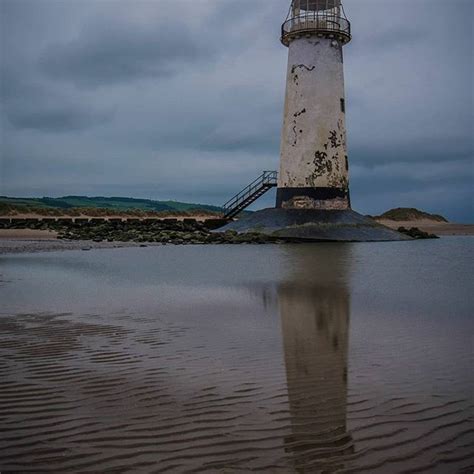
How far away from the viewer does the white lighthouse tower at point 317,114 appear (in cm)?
2586

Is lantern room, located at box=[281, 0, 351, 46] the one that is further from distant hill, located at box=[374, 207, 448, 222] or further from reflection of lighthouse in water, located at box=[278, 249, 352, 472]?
distant hill, located at box=[374, 207, 448, 222]

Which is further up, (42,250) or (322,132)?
(322,132)

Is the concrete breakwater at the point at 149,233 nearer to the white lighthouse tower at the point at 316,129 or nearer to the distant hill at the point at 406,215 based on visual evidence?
the white lighthouse tower at the point at 316,129

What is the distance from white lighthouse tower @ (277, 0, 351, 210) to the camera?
25.9 meters

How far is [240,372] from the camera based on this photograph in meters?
5.29

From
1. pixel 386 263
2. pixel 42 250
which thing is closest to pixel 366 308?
pixel 386 263

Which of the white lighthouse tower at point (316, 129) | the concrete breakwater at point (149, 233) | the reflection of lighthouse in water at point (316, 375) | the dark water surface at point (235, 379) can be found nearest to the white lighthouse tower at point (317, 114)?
the white lighthouse tower at point (316, 129)

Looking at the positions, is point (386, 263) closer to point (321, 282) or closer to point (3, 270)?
point (321, 282)

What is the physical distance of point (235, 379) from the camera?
5.06 m

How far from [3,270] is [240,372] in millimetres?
9983

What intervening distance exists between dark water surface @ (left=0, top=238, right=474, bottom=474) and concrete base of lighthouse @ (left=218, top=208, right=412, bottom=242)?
1349cm

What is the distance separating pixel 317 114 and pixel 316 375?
22.0m

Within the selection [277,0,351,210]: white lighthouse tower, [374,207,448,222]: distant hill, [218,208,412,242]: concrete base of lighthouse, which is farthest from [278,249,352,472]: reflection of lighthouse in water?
[374,207,448,222]: distant hill

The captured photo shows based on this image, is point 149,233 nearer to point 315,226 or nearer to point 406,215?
point 315,226
